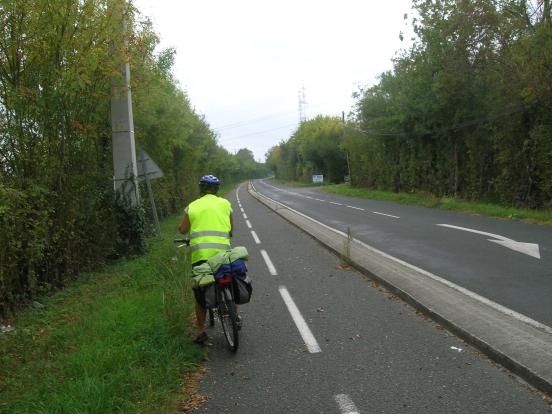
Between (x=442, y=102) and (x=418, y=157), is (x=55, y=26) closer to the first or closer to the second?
→ (x=442, y=102)

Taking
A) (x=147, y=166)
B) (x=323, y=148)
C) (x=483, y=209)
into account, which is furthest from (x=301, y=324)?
(x=323, y=148)

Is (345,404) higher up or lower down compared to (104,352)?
lower down

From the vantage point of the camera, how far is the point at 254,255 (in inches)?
477

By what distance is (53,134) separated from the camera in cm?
866

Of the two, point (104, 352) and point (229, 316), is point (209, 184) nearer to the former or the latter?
point (229, 316)

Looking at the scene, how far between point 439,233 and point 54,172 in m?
10.1

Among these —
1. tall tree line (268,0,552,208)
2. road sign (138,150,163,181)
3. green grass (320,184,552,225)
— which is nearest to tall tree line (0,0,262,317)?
road sign (138,150,163,181)

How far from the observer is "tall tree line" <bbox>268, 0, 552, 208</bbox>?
17734 millimetres

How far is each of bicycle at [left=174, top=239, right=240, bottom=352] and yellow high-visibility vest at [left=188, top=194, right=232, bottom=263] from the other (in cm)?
37

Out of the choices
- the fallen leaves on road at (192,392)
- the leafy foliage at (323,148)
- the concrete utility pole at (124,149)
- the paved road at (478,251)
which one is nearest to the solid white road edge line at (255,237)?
the paved road at (478,251)

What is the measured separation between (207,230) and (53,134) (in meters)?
4.73

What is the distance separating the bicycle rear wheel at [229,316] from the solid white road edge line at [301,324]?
2.73 feet

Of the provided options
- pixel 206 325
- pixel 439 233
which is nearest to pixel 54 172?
pixel 206 325

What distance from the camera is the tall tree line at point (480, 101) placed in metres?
17.7
